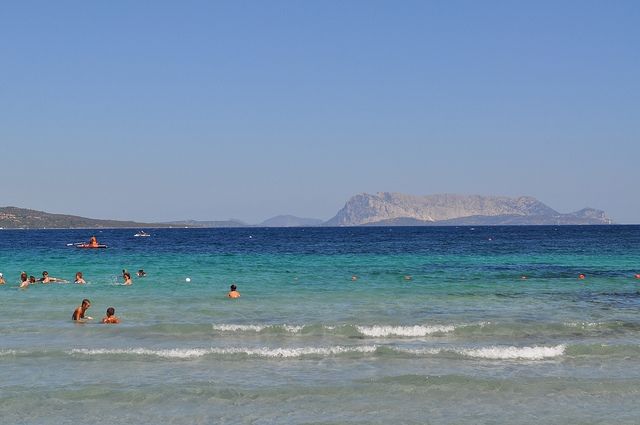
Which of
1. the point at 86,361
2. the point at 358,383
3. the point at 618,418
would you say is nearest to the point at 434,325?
the point at 358,383

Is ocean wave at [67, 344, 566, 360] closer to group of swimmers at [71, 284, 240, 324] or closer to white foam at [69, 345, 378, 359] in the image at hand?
white foam at [69, 345, 378, 359]

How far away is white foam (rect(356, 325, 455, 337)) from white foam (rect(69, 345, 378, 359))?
8.41ft

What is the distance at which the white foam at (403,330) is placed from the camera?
2167 cm

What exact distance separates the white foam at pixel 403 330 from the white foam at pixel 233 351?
8.41 feet

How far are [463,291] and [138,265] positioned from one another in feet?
98.1

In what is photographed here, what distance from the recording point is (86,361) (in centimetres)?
1788

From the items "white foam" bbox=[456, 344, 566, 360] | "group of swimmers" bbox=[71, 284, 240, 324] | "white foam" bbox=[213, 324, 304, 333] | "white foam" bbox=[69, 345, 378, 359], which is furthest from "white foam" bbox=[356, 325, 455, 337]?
"group of swimmers" bbox=[71, 284, 240, 324]

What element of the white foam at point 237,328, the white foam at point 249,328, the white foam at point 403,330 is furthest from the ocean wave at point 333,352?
the white foam at point 237,328

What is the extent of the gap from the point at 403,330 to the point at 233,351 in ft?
19.9

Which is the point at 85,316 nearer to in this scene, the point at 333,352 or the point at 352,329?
the point at 352,329

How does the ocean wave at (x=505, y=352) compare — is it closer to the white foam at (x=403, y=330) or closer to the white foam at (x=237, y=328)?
the white foam at (x=403, y=330)

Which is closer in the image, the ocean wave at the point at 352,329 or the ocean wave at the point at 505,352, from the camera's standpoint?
the ocean wave at the point at 505,352

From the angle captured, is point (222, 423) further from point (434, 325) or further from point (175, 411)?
point (434, 325)

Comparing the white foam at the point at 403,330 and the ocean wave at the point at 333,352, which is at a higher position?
the white foam at the point at 403,330
